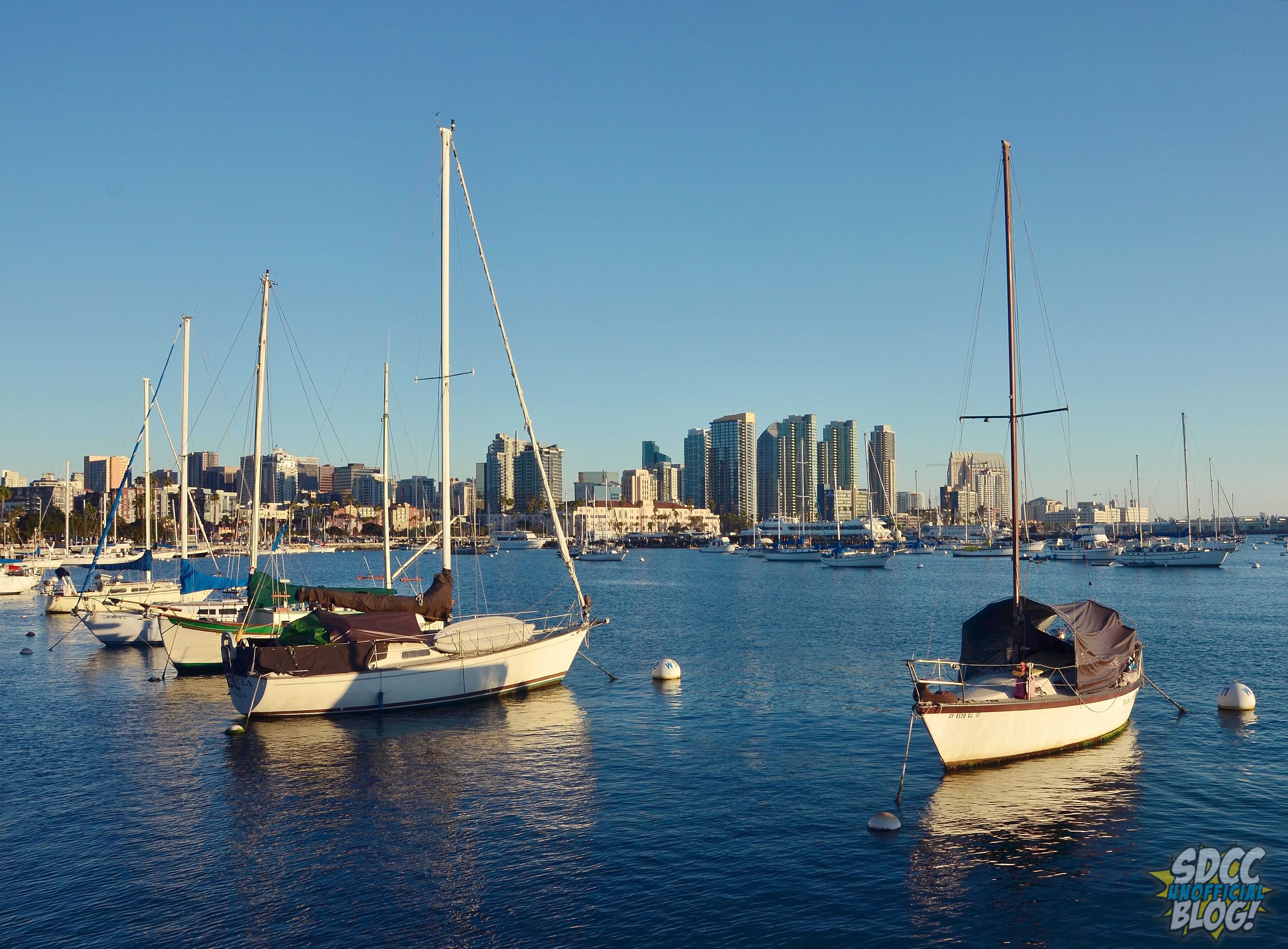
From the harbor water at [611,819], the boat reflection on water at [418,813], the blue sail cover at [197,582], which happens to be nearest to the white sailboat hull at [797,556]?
the blue sail cover at [197,582]

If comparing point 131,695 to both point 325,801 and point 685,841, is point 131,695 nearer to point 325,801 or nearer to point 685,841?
point 325,801

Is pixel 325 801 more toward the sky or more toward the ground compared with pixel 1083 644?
more toward the ground

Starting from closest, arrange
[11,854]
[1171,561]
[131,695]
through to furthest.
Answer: [11,854] < [131,695] < [1171,561]

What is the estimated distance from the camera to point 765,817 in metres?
21.9

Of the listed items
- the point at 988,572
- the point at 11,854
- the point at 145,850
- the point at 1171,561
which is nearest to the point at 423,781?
the point at 145,850

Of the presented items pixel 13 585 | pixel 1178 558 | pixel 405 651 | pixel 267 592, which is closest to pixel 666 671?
pixel 405 651

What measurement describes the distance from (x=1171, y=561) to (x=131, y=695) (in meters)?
Answer: 149

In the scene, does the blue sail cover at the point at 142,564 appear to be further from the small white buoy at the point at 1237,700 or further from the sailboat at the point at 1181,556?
the sailboat at the point at 1181,556

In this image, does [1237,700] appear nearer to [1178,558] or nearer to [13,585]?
[13,585]

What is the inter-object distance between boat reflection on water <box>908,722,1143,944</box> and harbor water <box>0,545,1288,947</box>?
82 millimetres

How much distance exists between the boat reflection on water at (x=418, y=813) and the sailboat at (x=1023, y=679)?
1048 cm

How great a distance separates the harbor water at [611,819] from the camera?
646 inches

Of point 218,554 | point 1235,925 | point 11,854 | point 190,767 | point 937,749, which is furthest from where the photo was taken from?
point 218,554

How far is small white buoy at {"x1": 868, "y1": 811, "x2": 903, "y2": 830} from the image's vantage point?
20734 millimetres
